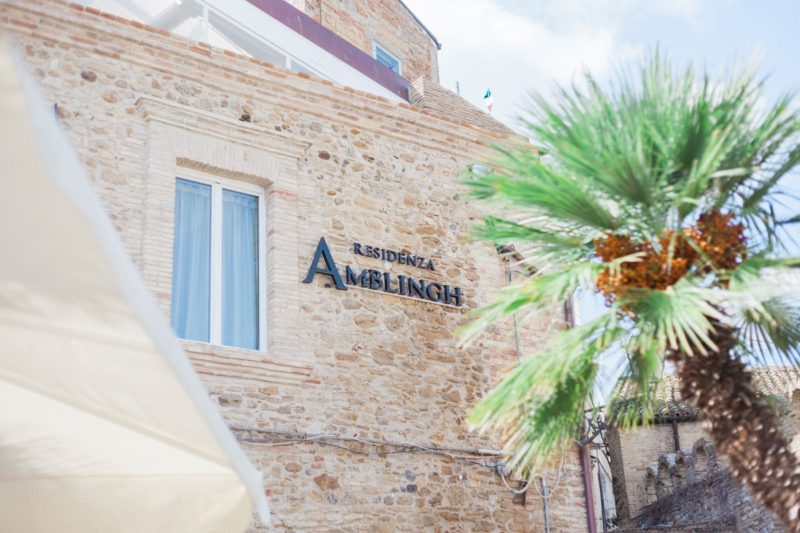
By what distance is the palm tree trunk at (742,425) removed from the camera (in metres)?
5.56

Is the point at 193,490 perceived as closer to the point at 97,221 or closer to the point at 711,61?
the point at 97,221

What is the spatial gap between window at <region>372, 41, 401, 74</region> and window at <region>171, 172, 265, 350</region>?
1162 centimetres

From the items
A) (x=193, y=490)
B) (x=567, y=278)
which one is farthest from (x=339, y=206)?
(x=193, y=490)

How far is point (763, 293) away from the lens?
5.60 meters

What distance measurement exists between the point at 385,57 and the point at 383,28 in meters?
0.62

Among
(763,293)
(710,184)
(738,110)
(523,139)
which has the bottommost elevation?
(763,293)

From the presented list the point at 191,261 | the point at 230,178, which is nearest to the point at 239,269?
the point at 191,261

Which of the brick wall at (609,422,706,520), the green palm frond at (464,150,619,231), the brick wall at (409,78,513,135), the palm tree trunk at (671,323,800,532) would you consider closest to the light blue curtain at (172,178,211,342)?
the green palm frond at (464,150,619,231)

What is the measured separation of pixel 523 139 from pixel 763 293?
7.58 m

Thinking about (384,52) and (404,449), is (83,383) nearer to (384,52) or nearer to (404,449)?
(404,449)

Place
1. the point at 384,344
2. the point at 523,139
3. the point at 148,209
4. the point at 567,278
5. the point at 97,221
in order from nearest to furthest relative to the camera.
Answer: the point at 97,221 → the point at 567,278 → the point at 148,209 → the point at 384,344 → the point at 523,139

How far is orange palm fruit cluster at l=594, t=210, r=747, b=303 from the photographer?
6074 mm

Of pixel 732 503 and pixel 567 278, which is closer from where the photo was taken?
pixel 567 278

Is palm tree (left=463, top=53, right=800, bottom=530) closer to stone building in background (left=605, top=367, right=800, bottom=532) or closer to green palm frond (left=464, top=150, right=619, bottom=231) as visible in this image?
green palm frond (left=464, top=150, right=619, bottom=231)
